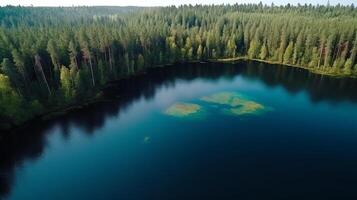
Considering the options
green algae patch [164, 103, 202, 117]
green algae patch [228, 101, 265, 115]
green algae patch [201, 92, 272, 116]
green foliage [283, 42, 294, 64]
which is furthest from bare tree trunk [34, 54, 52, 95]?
green foliage [283, 42, 294, 64]

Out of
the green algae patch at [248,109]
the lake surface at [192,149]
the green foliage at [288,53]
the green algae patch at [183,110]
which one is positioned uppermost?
the green foliage at [288,53]

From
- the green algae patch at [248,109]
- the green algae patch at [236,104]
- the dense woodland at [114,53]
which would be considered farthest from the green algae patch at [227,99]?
the dense woodland at [114,53]

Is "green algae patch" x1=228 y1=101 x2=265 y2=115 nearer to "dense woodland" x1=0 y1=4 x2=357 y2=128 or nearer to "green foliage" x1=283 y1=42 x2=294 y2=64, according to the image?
"dense woodland" x1=0 y1=4 x2=357 y2=128

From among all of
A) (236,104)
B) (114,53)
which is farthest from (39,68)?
(236,104)

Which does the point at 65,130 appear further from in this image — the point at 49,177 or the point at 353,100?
the point at 353,100

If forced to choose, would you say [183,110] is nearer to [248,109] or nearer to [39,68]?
[248,109]

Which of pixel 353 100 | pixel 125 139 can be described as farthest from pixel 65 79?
pixel 353 100

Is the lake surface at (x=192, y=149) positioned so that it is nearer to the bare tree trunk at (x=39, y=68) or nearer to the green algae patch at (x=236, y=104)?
the green algae patch at (x=236, y=104)
